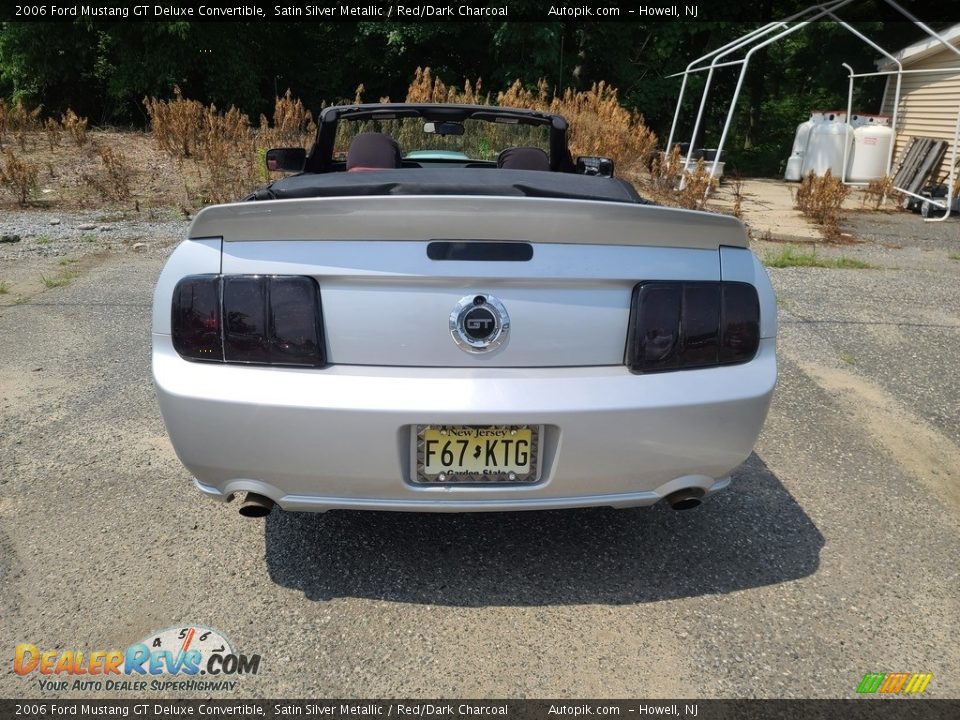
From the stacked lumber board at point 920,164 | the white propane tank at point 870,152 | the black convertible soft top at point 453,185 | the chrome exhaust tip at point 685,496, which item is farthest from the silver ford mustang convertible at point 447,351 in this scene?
the white propane tank at point 870,152

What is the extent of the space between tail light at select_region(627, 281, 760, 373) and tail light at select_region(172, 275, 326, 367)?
93 centimetres

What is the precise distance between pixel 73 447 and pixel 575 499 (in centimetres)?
241

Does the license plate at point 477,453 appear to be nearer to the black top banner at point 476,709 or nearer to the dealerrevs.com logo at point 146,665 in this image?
the black top banner at point 476,709

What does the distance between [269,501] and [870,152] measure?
1619cm

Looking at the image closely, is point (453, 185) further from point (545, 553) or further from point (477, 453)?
point (545, 553)

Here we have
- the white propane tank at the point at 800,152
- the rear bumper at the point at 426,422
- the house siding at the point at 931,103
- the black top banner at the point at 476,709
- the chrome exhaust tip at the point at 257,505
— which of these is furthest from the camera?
the white propane tank at the point at 800,152

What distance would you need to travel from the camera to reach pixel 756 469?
342 cm

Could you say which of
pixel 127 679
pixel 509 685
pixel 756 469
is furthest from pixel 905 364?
pixel 127 679

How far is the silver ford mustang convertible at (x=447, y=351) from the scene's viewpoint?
211 centimetres

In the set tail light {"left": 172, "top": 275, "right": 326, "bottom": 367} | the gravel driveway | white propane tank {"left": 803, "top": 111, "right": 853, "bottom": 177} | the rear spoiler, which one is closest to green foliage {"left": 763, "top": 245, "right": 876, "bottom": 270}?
the gravel driveway

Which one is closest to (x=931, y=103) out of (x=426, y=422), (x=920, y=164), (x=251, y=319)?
(x=920, y=164)

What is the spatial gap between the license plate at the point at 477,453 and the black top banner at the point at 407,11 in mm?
16921

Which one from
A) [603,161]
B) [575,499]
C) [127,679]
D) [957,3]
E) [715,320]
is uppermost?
[957,3]

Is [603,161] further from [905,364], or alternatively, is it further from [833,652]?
[833,652]
